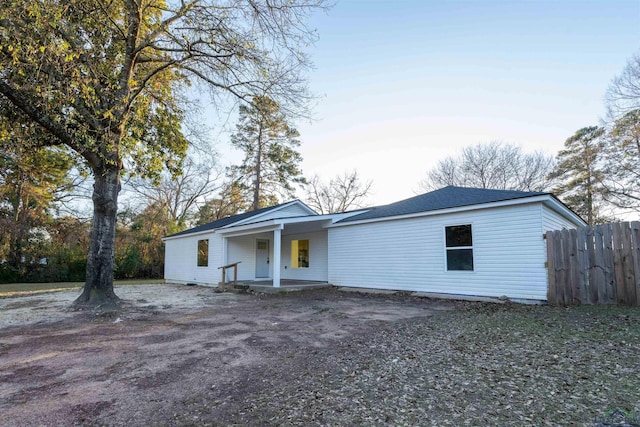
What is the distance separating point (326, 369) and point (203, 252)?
13027 millimetres

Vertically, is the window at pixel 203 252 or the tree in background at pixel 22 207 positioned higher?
the tree in background at pixel 22 207

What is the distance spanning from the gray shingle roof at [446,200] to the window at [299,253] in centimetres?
322

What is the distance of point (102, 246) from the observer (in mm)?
8180

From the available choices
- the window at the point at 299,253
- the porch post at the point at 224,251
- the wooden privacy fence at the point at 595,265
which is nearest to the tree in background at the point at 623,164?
the wooden privacy fence at the point at 595,265

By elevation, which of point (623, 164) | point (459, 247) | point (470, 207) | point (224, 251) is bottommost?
point (224, 251)

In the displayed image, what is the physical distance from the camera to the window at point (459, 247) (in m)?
8.94

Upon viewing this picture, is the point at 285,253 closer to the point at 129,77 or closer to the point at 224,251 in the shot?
the point at 224,251

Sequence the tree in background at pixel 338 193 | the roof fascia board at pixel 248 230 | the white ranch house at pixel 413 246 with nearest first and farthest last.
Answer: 1. the white ranch house at pixel 413 246
2. the roof fascia board at pixel 248 230
3. the tree in background at pixel 338 193

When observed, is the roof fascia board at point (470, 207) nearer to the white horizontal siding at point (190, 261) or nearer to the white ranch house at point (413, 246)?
the white ranch house at point (413, 246)

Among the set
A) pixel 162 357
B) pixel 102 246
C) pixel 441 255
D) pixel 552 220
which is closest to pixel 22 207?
pixel 102 246

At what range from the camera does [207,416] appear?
2.57m

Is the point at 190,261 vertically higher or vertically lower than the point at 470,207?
lower

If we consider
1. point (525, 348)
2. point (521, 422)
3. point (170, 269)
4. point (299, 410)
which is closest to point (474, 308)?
point (525, 348)

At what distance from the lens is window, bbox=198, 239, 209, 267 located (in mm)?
15131
